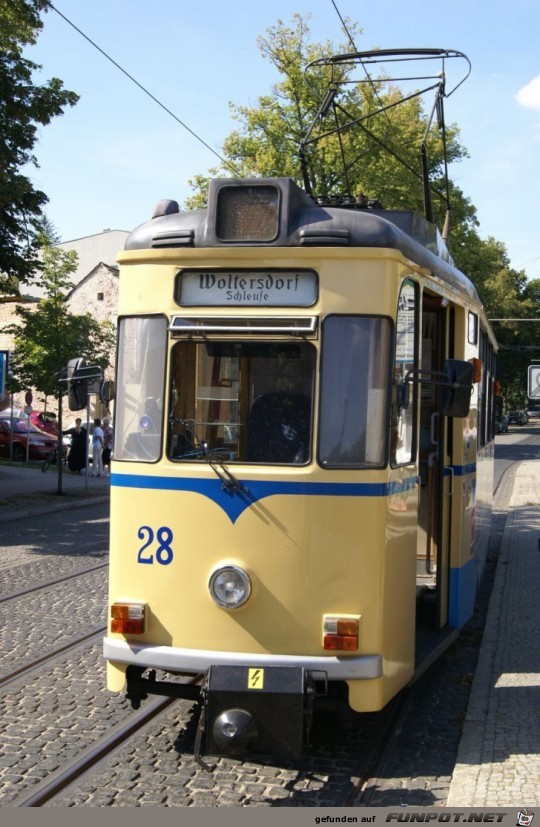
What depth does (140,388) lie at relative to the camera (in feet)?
18.2

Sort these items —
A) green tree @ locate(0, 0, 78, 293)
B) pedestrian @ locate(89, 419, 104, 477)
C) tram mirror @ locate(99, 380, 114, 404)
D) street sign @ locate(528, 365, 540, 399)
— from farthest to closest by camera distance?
pedestrian @ locate(89, 419, 104, 477) → green tree @ locate(0, 0, 78, 293) → street sign @ locate(528, 365, 540, 399) → tram mirror @ locate(99, 380, 114, 404)

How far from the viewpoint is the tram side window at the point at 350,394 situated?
5.26 m

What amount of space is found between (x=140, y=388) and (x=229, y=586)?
116 centimetres

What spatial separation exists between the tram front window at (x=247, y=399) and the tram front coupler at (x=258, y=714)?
1115 mm

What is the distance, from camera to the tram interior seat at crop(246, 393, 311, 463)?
5.30m

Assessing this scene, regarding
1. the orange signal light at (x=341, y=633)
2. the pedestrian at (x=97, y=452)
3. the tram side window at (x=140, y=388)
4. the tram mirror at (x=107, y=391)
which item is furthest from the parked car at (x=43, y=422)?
the orange signal light at (x=341, y=633)

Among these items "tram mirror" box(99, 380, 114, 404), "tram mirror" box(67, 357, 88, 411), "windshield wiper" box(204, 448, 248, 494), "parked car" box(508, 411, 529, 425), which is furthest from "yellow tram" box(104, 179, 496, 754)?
"parked car" box(508, 411, 529, 425)

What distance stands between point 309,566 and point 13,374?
808 inches

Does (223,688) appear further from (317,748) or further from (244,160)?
(244,160)

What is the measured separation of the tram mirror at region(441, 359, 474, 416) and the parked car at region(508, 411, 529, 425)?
8811 cm

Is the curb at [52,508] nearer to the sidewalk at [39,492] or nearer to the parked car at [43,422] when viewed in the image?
the sidewalk at [39,492]

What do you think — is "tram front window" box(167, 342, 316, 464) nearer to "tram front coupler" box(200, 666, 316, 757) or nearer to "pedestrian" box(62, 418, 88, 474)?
"tram front coupler" box(200, 666, 316, 757)

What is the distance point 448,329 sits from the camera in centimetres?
756

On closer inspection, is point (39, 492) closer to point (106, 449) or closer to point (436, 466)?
point (106, 449)
